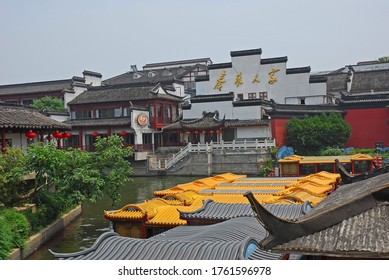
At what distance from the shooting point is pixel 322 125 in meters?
27.7

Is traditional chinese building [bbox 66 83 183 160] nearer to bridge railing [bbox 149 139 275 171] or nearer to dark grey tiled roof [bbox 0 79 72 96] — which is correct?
bridge railing [bbox 149 139 275 171]

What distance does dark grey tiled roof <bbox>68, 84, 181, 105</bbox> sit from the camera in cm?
3359

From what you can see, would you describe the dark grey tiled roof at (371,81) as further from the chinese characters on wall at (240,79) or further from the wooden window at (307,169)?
the wooden window at (307,169)

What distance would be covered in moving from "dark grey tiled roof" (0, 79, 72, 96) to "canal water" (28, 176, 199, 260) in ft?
53.3

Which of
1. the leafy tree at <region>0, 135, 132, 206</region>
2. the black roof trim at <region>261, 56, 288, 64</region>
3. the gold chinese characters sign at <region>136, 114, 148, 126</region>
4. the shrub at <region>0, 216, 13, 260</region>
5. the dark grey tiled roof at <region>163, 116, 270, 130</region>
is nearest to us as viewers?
the shrub at <region>0, 216, 13, 260</region>

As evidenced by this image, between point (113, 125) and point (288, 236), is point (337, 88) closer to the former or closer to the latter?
point (113, 125)

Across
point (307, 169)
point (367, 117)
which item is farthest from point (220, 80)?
point (307, 169)

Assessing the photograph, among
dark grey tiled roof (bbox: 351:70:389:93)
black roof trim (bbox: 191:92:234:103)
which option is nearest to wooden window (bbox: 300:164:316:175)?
black roof trim (bbox: 191:92:234:103)

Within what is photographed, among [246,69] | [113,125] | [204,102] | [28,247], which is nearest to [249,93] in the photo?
[246,69]

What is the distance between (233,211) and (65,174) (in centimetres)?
526

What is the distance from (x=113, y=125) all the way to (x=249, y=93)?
9867 mm

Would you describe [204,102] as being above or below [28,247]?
above

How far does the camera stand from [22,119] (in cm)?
1562

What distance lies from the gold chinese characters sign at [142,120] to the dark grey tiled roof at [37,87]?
8462 mm
